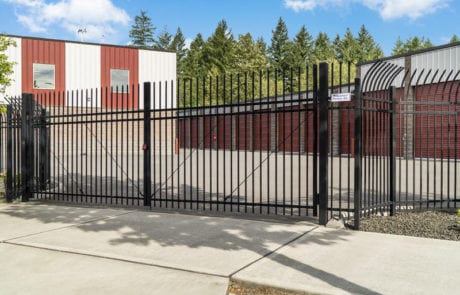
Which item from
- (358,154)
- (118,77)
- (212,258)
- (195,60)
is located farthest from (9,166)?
(195,60)

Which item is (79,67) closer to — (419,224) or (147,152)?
(147,152)

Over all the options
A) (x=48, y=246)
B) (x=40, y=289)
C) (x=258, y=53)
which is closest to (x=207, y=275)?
(x=40, y=289)

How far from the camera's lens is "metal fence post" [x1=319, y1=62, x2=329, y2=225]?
7.24 metres

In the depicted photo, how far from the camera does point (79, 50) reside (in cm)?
2634

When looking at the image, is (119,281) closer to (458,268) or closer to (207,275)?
(207,275)

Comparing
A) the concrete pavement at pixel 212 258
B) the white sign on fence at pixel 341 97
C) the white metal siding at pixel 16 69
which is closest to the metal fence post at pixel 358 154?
the white sign on fence at pixel 341 97

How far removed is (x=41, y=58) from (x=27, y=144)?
54.5 feet

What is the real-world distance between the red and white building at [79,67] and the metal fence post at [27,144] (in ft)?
42.7

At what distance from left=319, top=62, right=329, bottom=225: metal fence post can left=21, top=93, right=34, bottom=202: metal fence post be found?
280 inches

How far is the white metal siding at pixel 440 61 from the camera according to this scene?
69.6ft

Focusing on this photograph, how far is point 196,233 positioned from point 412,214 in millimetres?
4159

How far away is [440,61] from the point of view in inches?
870

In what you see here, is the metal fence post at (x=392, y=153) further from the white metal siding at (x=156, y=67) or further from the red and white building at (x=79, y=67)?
the white metal siding at (x=156, y=67)

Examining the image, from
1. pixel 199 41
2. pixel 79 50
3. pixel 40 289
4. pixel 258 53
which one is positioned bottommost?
pixel 40 289
